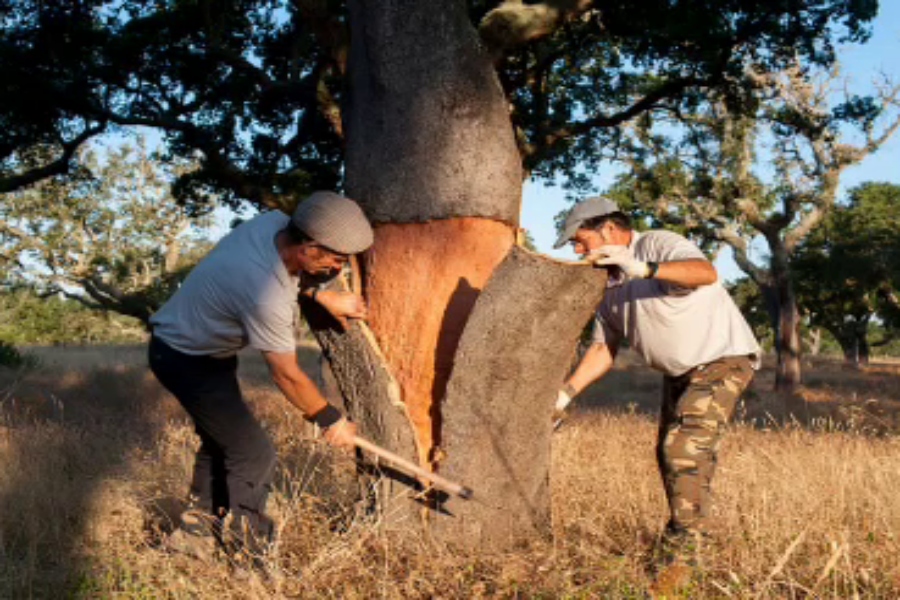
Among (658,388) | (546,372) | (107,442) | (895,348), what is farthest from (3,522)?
(895,348)

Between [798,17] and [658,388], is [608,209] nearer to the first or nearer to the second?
[798,17]

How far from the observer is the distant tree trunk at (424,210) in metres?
4.71

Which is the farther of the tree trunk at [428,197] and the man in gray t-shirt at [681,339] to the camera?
the tree trunk at [428,197]

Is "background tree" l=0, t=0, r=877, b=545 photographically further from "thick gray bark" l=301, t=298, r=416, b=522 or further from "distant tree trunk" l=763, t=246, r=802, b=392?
"distant tree trunk" l=763, t=246, r=802, b=392

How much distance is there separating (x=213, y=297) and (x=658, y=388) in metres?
16.0

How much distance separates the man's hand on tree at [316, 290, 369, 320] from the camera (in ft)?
15.1

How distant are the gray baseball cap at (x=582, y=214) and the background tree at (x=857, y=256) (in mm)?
29332

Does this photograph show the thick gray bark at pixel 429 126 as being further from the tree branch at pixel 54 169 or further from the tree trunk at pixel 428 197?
the tree branch at pixel 54 169

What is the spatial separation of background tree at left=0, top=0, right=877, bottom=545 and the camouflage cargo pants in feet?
2.09

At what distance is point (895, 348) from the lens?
95.6 m

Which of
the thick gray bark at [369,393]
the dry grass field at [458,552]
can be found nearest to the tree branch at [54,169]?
the dry grass field at [458,552]

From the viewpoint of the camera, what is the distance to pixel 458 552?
4.37 meters

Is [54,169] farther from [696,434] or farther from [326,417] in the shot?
[696,434]

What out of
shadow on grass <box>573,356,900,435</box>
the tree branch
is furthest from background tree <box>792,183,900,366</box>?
the tree branch
